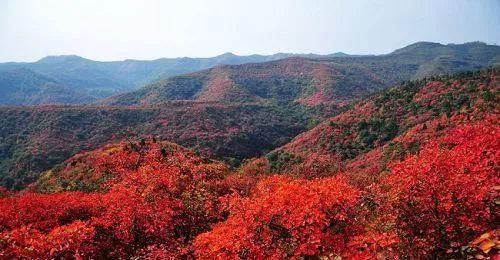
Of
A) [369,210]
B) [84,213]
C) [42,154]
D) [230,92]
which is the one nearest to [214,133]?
[42,154]

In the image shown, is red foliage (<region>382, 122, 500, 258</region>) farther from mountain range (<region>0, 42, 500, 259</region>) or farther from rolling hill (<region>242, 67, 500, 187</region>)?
rolling hill (<region>242, 67, 500, 187</region>)

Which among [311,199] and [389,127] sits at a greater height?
[311,199]

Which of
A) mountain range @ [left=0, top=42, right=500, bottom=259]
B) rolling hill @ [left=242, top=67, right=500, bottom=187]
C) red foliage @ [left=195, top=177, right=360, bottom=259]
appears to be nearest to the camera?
mountain range @ [left=0, top=42, right=500, bottom=259]

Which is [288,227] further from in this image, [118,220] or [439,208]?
[118,220]

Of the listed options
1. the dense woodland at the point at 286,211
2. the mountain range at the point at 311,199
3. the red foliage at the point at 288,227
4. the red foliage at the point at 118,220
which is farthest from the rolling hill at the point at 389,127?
the red foliage at the point at 118,220

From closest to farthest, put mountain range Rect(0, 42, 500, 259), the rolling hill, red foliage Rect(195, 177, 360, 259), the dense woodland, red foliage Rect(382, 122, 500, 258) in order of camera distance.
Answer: red foliage Rect(382, 122, 500, 258), the dense woodland, mountain range Rect(0, 42, 500, 259), red foliage Rect(195, 177, 360, 259), the rolling hill

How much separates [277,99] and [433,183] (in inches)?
6767

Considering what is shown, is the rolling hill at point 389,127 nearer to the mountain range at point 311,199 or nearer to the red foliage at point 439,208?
the mountain range at point 311,199

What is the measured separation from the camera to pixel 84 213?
3431cm

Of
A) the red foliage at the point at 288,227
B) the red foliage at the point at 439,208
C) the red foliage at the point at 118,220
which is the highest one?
the red foliage at the point at 439,208

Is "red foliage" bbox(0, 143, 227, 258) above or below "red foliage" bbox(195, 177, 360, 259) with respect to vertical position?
below

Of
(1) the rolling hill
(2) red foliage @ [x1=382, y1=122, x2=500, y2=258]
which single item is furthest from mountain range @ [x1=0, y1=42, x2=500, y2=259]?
(1) the rolling hill

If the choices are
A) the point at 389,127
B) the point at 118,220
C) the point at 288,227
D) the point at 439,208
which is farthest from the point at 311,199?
the point at 389,127

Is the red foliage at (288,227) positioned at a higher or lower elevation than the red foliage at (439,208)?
Answer: lower
